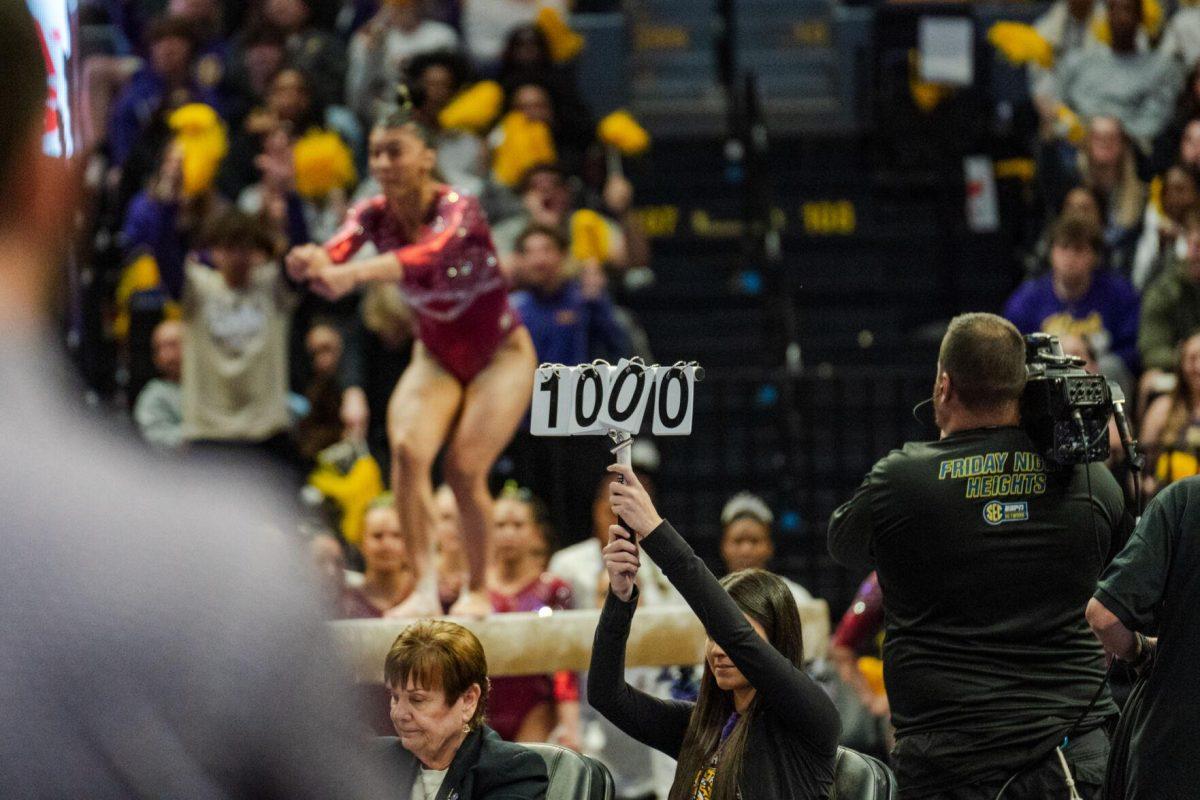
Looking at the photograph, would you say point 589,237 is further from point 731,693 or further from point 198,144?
point 731,693

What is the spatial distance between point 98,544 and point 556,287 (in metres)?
6.91

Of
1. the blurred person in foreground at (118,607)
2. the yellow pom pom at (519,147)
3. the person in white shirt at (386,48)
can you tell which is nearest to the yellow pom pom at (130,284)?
the person in white shirt at (386,48)

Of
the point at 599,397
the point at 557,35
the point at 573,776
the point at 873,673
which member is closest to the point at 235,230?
the point at 557,35

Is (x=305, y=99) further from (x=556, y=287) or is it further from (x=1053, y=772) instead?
(x=1053, y=772)

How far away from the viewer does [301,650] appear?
47.3 inches

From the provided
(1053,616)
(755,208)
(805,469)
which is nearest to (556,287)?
(805,469)

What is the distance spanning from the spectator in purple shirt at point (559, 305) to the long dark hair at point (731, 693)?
4246 mm

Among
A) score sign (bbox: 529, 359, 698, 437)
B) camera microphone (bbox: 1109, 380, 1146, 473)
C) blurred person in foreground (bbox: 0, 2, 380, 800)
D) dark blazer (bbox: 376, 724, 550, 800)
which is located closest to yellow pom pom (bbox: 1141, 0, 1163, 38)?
camera microphone (bbox: 1109, 380, 1146, 473)

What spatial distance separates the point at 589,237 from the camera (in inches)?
360

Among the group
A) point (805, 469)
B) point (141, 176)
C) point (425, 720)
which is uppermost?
point (141, 176)

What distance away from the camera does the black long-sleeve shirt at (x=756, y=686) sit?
355 cm

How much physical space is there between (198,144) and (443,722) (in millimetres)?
6305

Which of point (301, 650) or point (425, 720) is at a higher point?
point (301, 650)

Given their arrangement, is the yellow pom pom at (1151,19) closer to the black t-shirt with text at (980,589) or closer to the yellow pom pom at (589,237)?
the yellow pom pom at (589,237)
